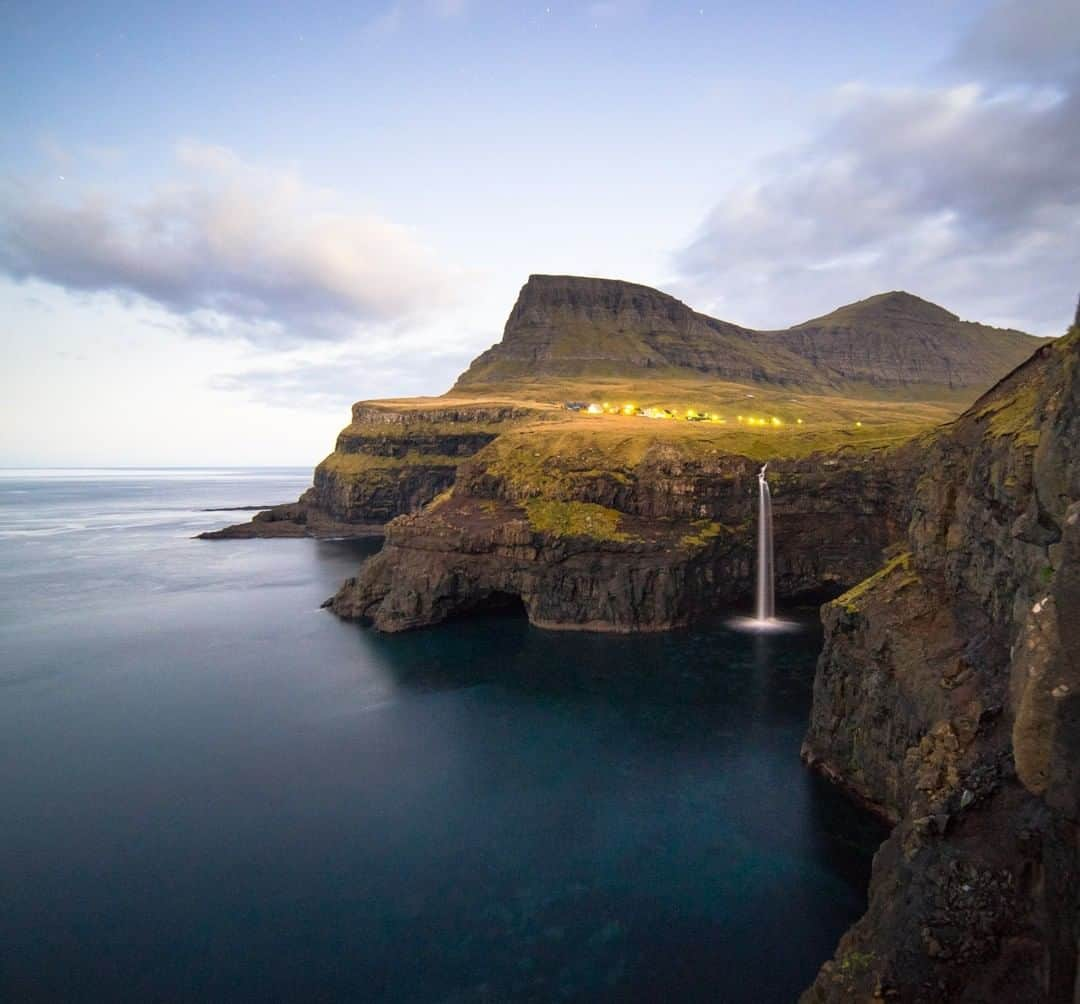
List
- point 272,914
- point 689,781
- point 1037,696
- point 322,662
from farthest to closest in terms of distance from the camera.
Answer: point 322,662 → point 689,781 → point 272,914 → point 1037,696

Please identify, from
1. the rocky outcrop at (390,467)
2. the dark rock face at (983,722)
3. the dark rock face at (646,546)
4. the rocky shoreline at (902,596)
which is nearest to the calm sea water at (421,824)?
the dark rock face at (646,546)

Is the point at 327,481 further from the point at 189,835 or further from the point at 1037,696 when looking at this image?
the point at 1037,696

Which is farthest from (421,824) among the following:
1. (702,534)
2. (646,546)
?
(702,534)

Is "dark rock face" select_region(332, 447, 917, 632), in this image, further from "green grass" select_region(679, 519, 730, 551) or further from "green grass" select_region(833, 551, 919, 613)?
"green grass" select_region(833, 551, 919, 613)

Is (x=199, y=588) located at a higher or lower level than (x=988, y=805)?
lower

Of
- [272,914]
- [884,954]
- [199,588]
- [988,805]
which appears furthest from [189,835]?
[199,588]

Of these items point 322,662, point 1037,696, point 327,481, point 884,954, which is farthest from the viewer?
point 327,481
